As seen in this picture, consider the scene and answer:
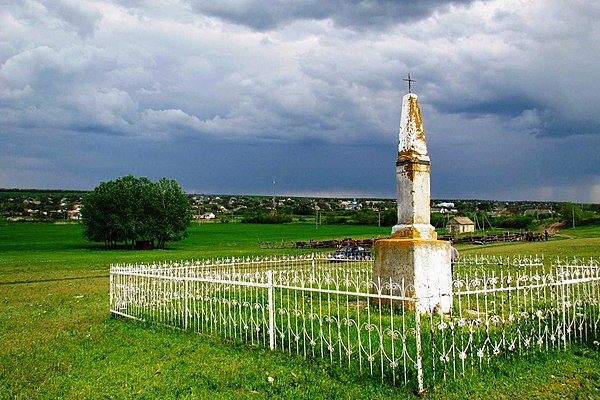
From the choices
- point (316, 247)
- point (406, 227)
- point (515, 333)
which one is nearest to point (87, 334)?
point (406, 227)

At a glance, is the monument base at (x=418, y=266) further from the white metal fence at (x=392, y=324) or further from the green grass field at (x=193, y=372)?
the green grass field at (x=193, y=372)

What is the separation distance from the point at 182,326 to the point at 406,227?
5.15m

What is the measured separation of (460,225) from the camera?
81.6 metres

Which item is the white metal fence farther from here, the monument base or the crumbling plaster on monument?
the crumbling plaster on monument

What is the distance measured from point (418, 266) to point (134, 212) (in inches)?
2041

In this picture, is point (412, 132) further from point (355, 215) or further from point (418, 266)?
point (355, 215)

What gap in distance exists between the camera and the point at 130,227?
56.1m

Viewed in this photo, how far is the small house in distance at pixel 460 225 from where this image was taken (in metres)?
80.9

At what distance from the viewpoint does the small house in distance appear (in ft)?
266

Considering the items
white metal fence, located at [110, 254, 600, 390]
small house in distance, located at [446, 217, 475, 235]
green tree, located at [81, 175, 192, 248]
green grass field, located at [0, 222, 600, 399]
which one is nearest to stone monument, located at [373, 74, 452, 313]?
white metal fence, located at [110, 254, 600, 390]

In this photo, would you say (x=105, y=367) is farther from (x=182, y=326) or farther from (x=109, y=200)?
(x=109, y=200)

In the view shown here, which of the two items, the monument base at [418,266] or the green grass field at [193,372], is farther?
the monument base at [418,266]

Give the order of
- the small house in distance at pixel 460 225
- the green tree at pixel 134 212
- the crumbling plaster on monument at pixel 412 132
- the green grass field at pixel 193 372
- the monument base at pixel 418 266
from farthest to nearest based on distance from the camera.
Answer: the small house in distance at pixel 460 225 < the green tree at pixel 134 212 < the crumbling plaster on monument at pixel 412 132 < the monument base at pixel 418 266 < the green grass field at pixel 193 372

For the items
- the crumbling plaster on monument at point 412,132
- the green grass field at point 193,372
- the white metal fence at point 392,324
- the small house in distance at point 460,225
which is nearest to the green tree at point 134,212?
the small house in distance at point 460,225
